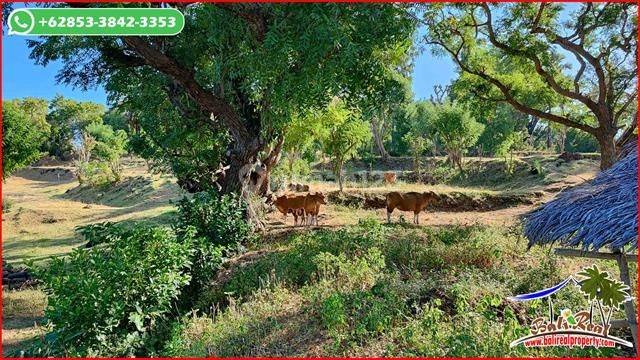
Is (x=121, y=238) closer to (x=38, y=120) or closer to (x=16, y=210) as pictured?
(x=16, y=210)

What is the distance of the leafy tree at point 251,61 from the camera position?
711 centimetres

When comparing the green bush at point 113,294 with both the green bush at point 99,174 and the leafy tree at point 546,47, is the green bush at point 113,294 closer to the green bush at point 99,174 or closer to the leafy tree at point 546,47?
the leafy tree at point 546,47

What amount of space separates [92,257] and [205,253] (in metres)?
2.73

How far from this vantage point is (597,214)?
5.14m

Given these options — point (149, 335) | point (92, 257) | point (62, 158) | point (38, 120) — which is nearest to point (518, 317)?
point (149, 335)

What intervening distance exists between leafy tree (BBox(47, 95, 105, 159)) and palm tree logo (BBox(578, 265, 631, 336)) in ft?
176

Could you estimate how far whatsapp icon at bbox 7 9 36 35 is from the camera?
Answer: 17.0 ft

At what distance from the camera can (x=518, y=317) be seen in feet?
19.0

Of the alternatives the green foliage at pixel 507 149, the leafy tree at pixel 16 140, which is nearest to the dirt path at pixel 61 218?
the leafy tree at pixel 16 140

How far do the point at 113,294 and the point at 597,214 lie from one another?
21.1ft

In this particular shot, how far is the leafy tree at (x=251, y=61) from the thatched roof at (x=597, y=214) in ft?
12.0

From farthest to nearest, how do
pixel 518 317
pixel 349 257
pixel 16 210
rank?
pixel 16 210 < pixel 349 257 < pixel 518 317

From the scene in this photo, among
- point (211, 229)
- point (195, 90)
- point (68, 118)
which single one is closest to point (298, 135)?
point (195, 90)

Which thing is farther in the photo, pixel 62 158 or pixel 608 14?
pixel 62 158
